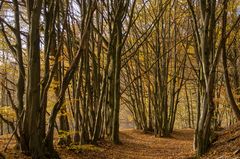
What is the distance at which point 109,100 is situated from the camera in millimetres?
13398

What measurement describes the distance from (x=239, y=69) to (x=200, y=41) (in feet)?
46.9

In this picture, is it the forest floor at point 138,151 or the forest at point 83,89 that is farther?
the forest floor at point 138,151

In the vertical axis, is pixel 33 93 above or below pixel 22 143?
above

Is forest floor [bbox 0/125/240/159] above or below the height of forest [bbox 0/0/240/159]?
below

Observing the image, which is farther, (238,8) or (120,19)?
(238,8)

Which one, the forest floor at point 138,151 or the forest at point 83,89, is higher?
the forest at point 83,89

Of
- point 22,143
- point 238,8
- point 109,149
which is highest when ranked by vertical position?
point 238,8

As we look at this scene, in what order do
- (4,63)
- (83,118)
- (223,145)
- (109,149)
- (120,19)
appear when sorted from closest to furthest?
(223,145), (83,118), (109,149), (120,19), (4,63)

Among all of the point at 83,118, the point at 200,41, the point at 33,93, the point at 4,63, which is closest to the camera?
the point at 33,93

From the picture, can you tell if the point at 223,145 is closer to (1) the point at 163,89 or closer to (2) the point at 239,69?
(1) the point at 163,89

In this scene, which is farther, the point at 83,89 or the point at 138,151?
the point at 83,89

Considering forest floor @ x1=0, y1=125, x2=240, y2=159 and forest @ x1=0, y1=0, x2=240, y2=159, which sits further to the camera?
forest floor @ x1=0, y1=125, x2=240, y2=159

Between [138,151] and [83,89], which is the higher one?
[83,89]

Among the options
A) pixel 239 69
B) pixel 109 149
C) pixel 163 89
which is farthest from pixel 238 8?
pixel 109 149
